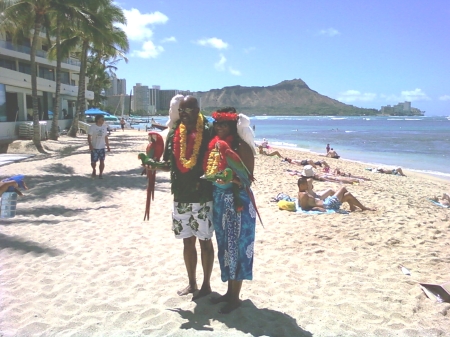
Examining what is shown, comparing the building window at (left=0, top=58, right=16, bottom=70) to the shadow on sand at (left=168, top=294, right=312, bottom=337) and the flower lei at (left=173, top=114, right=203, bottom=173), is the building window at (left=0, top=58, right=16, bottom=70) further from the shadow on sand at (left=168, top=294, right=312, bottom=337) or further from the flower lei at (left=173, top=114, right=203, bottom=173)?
the shadow on sand at (left=168, top=294, right=312, bottom=337)

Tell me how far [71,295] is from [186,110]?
6.33 ft

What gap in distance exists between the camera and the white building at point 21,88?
65.2ft

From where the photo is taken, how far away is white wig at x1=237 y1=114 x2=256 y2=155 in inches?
118

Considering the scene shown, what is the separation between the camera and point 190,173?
3.15 m

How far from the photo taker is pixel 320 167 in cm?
1464

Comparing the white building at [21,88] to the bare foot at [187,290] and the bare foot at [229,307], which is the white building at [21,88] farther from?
the bare foot at [229,307]

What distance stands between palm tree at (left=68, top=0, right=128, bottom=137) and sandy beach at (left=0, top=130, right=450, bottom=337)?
12.3 metres

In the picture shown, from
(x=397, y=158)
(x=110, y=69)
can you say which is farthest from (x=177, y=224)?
(x=110, y=69)

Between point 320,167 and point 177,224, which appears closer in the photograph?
point 177,224

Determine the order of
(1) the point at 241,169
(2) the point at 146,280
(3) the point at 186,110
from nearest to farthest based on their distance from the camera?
(1) the point at 241,169 < (3) the point at 186,110 < (2) the point at 146,280

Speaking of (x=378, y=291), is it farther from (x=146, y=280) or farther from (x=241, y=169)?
(x=146, y=280)

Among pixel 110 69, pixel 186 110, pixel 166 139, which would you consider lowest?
pixel 166 139

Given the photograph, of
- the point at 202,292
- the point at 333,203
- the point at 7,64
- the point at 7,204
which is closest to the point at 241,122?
the point at 202,292

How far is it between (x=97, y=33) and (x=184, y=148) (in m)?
16.9
